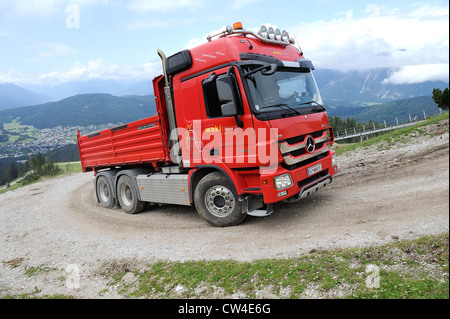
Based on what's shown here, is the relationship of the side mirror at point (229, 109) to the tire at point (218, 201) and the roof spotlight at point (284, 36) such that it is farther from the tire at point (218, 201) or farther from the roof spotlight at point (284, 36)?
the roof spotlight at point (284, 36)

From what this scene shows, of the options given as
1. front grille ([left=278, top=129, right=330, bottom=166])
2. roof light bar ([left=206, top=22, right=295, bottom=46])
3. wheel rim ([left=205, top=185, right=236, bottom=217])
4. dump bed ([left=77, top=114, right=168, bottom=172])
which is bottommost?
wheel rim ([left=205, top=185, right=236, bottom=217])

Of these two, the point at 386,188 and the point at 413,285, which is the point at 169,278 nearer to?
the point at 413,285

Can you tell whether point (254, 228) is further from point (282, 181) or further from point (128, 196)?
point (128, 196)

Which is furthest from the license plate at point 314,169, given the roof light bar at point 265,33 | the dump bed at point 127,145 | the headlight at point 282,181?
the dump bed at point 127,145

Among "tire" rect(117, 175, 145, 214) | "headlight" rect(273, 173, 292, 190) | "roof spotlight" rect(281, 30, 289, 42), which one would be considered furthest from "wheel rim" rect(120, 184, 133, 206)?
"roof spotlight" rect(281, 30, 289, 42)

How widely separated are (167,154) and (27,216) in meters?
6.56

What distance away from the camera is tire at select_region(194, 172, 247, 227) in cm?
559

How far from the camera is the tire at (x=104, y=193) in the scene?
356 inches

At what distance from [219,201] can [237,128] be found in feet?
5.32

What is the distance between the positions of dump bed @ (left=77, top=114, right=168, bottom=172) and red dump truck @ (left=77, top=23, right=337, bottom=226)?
5 cm

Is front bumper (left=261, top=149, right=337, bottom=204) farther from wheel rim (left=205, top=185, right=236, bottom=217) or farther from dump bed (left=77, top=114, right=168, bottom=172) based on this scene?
dump bed (left=77, top=114, right=168, bottom=172)

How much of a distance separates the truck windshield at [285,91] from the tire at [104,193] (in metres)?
6.08

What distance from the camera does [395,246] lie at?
141 inches
